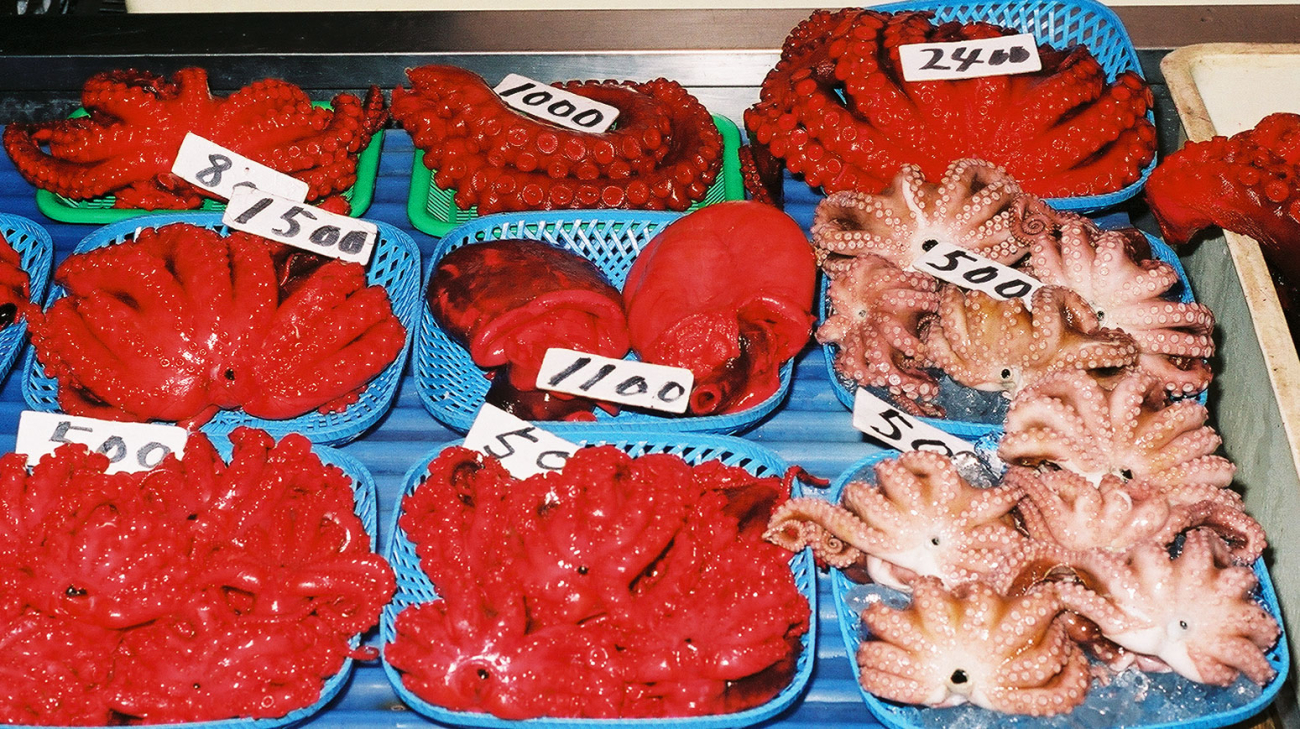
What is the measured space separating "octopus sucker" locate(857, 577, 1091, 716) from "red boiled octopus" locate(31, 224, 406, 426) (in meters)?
1.21

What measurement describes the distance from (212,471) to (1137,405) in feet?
5.86

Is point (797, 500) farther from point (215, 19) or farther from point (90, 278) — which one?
point (215, 19)

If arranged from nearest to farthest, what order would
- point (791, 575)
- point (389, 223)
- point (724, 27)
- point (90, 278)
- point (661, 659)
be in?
point (661, 659) → point (791, 575) → point (90, 278) → point (389, 223) → point (724, 27)

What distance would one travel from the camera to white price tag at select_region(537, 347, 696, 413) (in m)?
2.20

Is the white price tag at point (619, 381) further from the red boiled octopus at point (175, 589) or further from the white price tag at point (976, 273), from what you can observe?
the white price tag at point (976, 273)

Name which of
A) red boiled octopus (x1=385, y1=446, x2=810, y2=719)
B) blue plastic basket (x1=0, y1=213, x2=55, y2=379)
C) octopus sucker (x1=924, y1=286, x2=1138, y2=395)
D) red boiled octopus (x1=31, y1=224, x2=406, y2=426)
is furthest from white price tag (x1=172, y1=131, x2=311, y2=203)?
octopus sucker (x1=924, y1=286, x2=1138, y2=395)

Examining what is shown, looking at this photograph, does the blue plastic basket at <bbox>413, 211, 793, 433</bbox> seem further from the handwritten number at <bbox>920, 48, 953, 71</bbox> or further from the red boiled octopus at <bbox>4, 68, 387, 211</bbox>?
the handwritten number at <bbox>920, 48, 953, 71</bbox>

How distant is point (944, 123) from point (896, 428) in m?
0.87

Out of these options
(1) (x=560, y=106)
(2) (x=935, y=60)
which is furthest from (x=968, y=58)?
(1) (x=560, y=106)

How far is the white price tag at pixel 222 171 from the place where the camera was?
2627 mm

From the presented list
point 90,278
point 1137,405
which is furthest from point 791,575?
point 90,278

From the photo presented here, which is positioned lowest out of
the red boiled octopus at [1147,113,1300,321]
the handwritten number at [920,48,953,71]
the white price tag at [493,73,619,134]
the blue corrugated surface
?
the blue corrugated surface

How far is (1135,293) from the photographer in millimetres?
2324

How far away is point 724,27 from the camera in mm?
3104
